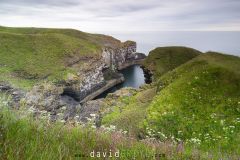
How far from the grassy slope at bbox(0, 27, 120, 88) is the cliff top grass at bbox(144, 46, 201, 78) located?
1829cm

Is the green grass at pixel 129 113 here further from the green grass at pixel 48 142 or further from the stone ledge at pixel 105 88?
the stone ledge at pixel 105 88

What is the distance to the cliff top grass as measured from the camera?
91.6 metres

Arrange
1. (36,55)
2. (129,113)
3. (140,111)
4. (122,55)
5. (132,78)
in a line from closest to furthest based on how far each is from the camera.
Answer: (140,111) → (129,113) → (36,55) → (132,78) → (122,55)

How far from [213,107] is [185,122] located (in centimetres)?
520

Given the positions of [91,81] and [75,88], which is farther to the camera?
[91,81]

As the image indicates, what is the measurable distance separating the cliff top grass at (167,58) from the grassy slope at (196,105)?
1850 inches

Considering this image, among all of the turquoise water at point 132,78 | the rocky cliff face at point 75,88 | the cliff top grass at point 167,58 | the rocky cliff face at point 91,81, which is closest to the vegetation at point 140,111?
the cliff top grass at point 167,58

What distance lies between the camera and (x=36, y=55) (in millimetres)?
91500

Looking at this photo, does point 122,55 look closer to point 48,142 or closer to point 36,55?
point 36,55

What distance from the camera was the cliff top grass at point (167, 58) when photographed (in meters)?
91.6

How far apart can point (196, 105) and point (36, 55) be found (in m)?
68.6

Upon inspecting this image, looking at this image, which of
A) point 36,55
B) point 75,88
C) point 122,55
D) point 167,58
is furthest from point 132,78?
point 75,88

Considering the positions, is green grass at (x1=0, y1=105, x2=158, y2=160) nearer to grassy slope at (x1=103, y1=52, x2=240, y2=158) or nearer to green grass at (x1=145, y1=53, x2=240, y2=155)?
green grass at (x1=145, y1=53, x2=240, y2=155)

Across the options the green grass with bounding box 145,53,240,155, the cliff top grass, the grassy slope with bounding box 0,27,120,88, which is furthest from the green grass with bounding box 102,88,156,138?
the cliff top grass
